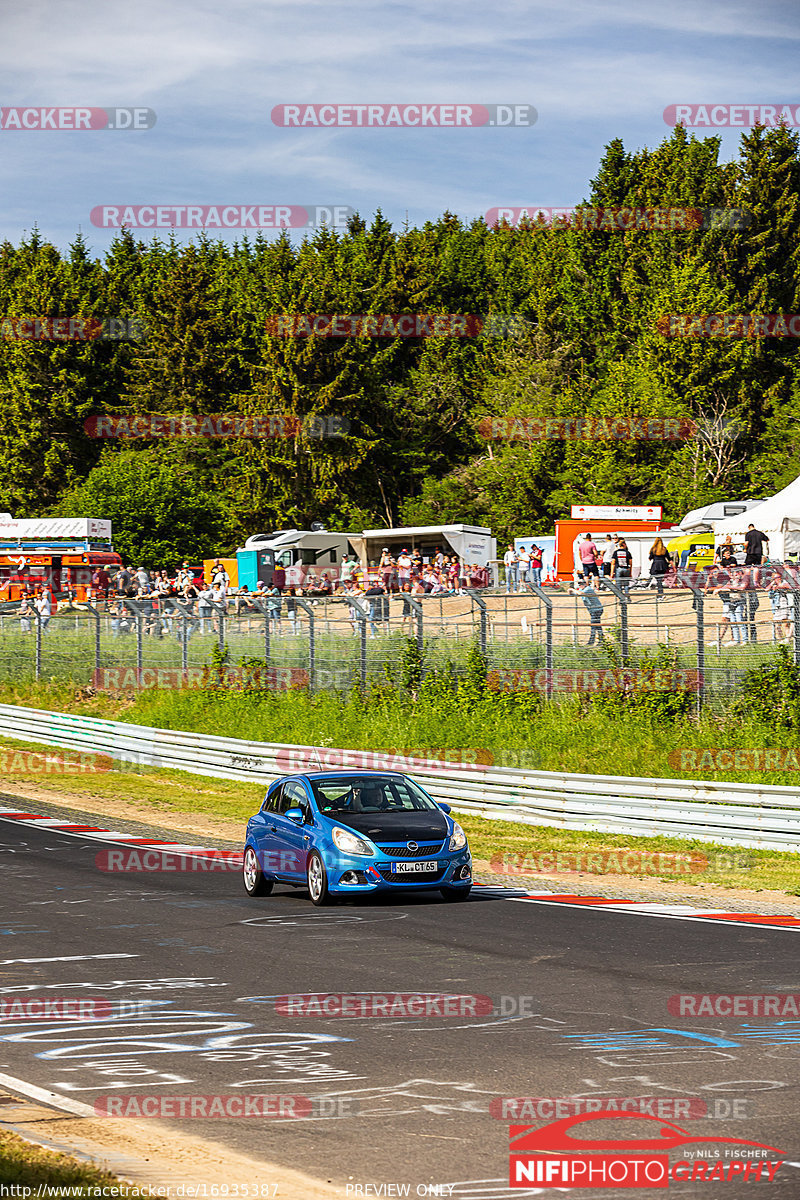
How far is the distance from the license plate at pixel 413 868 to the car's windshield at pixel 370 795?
0.77 metres

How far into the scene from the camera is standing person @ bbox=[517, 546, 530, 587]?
→ 4231 centimetres

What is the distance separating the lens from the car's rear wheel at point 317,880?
15164 mm

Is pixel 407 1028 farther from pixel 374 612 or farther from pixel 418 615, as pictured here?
pixel 374 612

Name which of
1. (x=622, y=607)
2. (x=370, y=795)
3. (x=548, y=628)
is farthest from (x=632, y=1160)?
(x=548, y=628)

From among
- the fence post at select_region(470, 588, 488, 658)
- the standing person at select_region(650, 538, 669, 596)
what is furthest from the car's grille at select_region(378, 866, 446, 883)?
the standing person at select_region(650, 538, 669, 596)

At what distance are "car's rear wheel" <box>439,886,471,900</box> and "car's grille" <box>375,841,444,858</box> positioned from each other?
0.58 m

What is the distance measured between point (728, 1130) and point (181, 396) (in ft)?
263

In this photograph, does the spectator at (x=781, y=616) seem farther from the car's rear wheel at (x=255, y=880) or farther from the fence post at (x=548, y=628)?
the car's rear wheel at (x=255, y=880)

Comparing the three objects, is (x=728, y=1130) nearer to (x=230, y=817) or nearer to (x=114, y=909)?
(x=114, y=909)

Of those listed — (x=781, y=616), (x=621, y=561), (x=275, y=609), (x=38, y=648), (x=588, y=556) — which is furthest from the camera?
(x=38, y=648)

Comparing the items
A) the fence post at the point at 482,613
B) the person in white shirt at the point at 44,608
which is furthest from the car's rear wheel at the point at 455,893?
the person in white shirt at the point at 44,608

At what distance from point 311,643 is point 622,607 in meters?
8.52

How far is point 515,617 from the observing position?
25.7 meters

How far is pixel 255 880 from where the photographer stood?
16391mm
